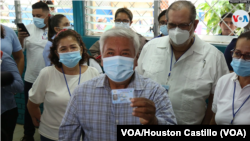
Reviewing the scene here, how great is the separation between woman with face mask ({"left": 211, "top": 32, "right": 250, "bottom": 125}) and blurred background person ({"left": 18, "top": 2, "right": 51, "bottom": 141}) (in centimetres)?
271

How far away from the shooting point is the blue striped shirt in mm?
1462

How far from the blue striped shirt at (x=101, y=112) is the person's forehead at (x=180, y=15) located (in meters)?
0.74

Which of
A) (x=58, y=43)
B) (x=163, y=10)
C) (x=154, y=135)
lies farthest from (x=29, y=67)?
(x=154, y=135)

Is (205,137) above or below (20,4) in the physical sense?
below

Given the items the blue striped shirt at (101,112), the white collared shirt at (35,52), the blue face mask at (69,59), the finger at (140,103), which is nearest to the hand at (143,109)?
the finger at (140,103)

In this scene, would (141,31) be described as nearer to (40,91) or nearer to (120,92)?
(40,91)

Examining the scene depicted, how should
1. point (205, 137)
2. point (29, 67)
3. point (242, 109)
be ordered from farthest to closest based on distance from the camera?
point (29, 67) < point (242, 109) < point (205, 137)

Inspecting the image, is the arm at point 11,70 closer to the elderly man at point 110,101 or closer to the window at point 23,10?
the elderly man at point 110,101

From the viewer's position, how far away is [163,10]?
345cm

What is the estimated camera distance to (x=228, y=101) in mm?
1901

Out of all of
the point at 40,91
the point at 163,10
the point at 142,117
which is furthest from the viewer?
the point at 163,10

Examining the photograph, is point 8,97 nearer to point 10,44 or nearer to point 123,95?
point 10,44

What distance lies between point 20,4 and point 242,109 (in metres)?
4.40

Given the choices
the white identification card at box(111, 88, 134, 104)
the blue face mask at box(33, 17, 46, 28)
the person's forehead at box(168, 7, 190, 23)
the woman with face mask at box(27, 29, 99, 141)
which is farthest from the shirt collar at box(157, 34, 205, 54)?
the blue face mask at box(33, 17, 46, 28)
